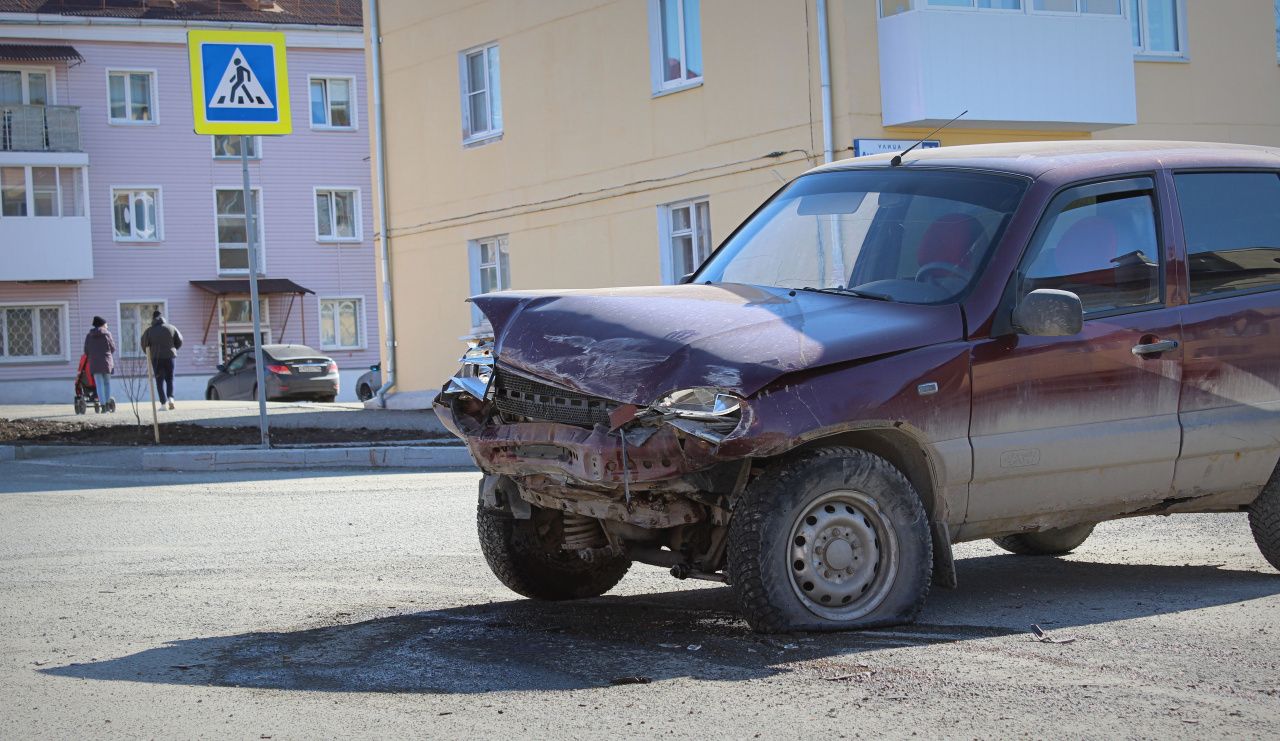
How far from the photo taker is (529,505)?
6527 mm

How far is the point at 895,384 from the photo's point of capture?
5.87m

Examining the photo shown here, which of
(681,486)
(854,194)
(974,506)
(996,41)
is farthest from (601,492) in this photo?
(996,41)

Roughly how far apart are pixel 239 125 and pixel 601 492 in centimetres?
1100

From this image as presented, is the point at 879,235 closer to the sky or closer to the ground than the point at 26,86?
closer to the ground

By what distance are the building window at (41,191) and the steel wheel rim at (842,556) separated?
46.2 meters

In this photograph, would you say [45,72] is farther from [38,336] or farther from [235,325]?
[235,325]

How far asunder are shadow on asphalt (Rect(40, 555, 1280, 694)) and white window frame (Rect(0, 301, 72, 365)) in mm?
44552

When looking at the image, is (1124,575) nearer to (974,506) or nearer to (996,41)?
(974,506)

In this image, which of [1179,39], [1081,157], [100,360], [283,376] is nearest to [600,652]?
[1081,157]

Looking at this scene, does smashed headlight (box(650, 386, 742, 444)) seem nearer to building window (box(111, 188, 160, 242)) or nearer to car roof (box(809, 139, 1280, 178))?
car roof (box(809, 139, 1280, 178))

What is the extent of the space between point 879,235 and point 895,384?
3.45 feet

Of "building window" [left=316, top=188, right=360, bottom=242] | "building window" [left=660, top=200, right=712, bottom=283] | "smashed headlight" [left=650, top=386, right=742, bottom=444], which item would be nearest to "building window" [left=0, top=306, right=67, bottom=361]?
"building window" [left=316, top=188, right=360, bottom=242]

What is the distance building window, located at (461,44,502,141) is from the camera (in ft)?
87.8

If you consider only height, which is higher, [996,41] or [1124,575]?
[996,41]
